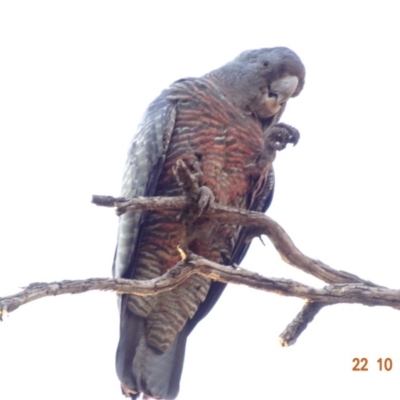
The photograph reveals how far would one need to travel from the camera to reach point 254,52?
884 centimetres

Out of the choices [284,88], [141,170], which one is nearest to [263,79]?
[284,88]

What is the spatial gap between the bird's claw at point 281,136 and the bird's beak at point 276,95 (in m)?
0.69

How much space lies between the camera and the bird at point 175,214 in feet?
24.6

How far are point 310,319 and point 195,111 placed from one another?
304cm

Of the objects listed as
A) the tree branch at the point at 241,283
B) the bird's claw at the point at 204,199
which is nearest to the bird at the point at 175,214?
the bird's claw at the point at 204,199

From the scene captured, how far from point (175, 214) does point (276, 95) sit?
5.97ft

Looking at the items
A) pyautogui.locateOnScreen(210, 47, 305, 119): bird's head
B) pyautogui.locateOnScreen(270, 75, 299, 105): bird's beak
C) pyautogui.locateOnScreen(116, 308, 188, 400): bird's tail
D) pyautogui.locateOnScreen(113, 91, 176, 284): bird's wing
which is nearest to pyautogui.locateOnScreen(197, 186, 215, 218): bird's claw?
pyautogui.locateOnScreen(113, 91, 176, 284): bird's wing

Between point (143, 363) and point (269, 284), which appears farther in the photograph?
point (143, 363)

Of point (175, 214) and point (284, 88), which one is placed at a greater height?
point (284, 88)

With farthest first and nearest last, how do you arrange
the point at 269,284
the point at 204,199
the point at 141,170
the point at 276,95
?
the point at 276,95 < the point at 141,170 < the point at 204,199 < the point at 269,284

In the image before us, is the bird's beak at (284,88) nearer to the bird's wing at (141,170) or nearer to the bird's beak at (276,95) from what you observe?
the bird's beak at (276,95)

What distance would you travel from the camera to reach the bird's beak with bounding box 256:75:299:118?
8305 millimetres

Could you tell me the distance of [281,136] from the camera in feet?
24.7

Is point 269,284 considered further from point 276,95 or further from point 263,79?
point 263,79
